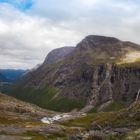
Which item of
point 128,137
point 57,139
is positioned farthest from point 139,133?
point 57,139

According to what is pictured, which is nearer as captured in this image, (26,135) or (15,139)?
(15,139)

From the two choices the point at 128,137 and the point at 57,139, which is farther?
the point at 57,139

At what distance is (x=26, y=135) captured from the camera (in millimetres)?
189250

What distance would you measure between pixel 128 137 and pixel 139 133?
6018 millimetres

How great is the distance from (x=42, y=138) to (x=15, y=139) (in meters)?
16.4

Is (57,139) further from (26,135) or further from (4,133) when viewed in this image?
(4,133)

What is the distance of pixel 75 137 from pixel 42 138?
16034 millimetres

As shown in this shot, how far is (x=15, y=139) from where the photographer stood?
171500mm

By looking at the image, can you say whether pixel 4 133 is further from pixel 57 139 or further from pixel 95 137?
pixel 95 137

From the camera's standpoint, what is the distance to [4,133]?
633ft

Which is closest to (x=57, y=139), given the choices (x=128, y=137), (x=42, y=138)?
(x=42, y=138)

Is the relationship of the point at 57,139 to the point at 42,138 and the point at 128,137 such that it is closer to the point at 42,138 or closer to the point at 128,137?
the point at 42,138

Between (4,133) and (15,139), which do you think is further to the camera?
(4,133)

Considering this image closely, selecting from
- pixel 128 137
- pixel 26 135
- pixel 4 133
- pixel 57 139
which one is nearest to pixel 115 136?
pixel 128 137
